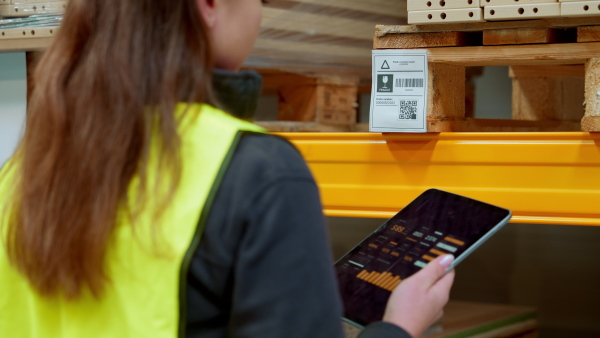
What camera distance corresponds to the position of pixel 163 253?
947 millimetres

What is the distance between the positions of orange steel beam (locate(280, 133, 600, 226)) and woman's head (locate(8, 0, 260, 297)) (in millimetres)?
974

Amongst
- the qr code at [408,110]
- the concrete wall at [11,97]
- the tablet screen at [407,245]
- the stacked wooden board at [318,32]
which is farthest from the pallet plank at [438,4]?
the concrete wall at [11,97]

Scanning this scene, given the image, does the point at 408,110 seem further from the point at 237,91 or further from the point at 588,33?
the point at 237,91

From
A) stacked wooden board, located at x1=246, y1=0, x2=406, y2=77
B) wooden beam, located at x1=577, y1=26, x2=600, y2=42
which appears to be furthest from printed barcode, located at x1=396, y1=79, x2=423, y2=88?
stacked wooden board, located at x1=246, y1=0, x2=406, y2=77

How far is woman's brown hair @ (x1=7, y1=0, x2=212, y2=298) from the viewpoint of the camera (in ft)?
3.18

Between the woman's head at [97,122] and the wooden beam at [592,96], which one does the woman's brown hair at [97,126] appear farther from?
the wooden beam at [592,96]

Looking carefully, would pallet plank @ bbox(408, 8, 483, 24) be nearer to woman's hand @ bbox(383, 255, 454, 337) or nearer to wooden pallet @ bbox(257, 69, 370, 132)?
woman's hand @ bbox(383, 255, 454, 337)

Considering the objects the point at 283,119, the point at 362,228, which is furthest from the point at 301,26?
the point at 362,228

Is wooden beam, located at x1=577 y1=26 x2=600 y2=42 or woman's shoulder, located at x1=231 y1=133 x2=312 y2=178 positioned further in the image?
wooden beam, located at x1=577 y1=26 x2=600 y2=42

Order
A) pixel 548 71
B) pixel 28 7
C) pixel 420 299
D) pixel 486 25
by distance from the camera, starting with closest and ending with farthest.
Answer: pixel 420 299
pixel 486 25
pixel 28 7
pixel 548 71

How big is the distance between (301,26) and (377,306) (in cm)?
145

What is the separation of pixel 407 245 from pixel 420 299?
9.5 inches

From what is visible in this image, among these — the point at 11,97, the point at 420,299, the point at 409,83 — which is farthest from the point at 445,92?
the point at 11,97

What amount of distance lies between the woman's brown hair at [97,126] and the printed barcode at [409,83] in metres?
0.94
